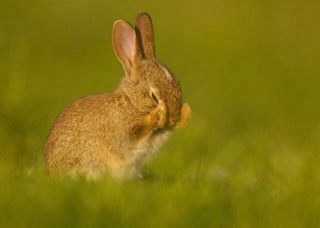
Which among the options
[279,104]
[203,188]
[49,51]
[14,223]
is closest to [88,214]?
[14,223]

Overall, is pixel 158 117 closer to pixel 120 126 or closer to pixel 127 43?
pixel 120 126

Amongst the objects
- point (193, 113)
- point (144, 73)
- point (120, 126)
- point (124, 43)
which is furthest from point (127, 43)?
point (193, 113)

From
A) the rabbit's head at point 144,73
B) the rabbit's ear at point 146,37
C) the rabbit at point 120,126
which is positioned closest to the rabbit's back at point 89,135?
the rabbit at point 120,126

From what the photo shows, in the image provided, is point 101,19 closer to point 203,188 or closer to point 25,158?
point 25,158

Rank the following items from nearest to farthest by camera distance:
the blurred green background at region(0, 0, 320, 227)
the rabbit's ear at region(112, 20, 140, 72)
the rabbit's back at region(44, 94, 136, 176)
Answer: the blurred green background at region(0, 0, 320, 227) < the rabbit's back at region(44, 94, 136, 176) < the rabbit's ear at region(112, 20, 140, 72)

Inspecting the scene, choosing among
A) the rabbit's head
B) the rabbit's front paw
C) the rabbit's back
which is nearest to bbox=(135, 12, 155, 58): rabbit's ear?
the rabbit's head

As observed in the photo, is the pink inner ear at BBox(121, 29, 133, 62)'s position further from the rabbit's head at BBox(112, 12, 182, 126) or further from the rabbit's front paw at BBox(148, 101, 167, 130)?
the rabbit's front paw at BBox(148, 101, 167, 130)
